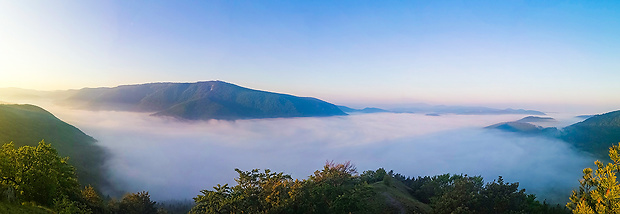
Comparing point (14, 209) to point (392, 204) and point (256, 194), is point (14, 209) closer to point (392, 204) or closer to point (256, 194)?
point (256, 194)

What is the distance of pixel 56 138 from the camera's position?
156750mm

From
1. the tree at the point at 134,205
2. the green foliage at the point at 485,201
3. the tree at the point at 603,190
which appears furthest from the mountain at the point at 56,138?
the tree at the point at 603,190

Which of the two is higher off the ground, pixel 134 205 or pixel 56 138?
pixel 56 138

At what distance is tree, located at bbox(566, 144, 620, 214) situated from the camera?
20.9m

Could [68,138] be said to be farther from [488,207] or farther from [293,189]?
[488,207]

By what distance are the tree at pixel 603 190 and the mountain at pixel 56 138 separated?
6798 inches

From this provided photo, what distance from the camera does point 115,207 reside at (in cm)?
6309

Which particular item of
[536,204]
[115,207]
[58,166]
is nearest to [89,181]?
[115,207]

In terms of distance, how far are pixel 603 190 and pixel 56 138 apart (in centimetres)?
Result: 21550

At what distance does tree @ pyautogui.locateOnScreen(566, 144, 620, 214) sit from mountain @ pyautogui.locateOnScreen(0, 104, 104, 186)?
173 meters

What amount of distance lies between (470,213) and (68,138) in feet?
691

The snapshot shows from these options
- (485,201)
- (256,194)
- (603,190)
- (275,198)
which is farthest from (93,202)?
(603,190)

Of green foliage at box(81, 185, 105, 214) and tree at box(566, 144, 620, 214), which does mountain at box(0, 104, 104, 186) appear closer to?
green foliage at box(81, 185, 105, 214)

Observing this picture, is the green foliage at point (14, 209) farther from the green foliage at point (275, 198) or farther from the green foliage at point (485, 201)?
the green foliage at point (485, 201)
